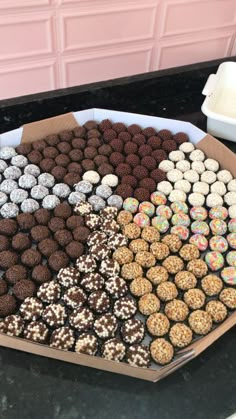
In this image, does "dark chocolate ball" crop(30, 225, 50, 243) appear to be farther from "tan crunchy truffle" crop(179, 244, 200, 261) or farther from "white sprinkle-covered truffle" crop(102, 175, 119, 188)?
"tan crunchy truffle" crop(179, 244, 200, 261)

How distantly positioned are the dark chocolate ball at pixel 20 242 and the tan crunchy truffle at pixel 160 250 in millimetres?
281

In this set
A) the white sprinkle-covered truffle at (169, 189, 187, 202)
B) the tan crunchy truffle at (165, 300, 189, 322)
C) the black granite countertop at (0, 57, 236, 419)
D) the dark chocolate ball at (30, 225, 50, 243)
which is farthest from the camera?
the white sprinkle-covered truffle at (169, 189, 187, 202)

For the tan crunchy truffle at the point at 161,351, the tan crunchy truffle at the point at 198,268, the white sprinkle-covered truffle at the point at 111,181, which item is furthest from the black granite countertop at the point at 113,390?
the white sprinkle-covered truffle at the point at 111,181

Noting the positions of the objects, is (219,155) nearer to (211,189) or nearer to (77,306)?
(211,189)

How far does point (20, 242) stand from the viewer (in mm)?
942

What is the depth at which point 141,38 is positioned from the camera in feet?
3.95

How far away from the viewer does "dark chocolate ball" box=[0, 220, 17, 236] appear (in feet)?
3.16

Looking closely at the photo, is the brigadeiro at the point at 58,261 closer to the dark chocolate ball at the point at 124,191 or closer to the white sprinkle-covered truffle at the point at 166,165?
the dark chocolate ball at the point at 124,191

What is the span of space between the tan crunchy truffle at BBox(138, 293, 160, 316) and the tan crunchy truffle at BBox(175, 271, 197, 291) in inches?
2.5

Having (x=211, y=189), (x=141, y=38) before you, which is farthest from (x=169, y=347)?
(x=141, y=38)

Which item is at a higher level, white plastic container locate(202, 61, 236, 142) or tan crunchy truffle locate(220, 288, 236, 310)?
white plastic container locate(202, 61, 236, 142)

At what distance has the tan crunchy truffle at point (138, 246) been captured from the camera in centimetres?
96

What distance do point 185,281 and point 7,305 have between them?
37 cm

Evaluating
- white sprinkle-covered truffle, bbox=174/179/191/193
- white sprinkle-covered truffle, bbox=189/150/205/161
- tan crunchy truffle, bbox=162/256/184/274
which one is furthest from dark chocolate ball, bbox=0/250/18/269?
white sprinkle-covered truffle, bbox=189/150/205/161
